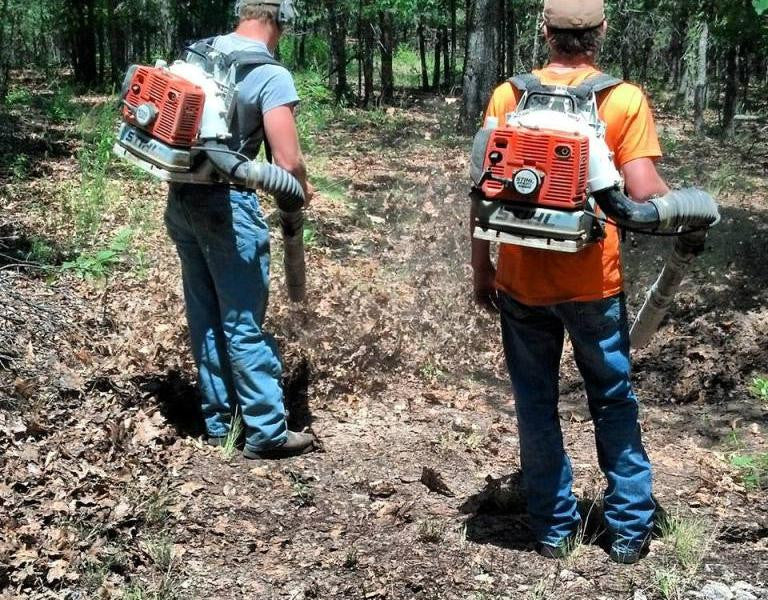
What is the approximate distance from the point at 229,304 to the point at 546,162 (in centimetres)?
195

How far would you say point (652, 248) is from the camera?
8.21m

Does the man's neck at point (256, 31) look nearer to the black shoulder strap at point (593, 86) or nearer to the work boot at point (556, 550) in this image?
the black shoulder strap at point (593, 86)

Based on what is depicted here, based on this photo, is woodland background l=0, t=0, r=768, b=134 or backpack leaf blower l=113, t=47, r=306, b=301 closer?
backpack leaf blower l=113, t=47, r=306, b=301

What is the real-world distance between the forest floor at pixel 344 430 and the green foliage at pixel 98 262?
0.08 ft

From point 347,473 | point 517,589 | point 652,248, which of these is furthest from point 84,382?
point 652,248

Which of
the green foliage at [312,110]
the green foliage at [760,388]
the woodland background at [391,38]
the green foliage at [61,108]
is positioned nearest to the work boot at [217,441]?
the green foliage at [760,388]

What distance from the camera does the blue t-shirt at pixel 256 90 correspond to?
3818 mm

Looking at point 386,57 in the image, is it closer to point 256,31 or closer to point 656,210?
point 256,31

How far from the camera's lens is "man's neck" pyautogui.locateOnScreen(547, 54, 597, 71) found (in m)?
3.05

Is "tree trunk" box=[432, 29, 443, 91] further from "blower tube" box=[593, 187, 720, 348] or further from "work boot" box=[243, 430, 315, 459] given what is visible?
"blower tube" box=[593, 187, 720, 348]

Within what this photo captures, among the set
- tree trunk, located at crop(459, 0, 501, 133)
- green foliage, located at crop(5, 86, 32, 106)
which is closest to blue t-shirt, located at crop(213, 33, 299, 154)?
tree trunk, located at crop(459, 0, 501, 133)

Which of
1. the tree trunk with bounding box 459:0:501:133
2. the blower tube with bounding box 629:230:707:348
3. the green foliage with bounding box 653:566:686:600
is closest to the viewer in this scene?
the green foliage with bounding box 653:566:686:600

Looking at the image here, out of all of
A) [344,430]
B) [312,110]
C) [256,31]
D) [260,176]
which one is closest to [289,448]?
[344,430]

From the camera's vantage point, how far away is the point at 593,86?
115 inches
